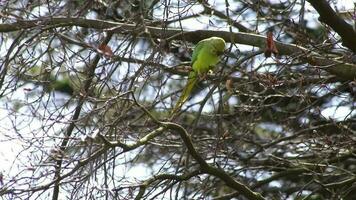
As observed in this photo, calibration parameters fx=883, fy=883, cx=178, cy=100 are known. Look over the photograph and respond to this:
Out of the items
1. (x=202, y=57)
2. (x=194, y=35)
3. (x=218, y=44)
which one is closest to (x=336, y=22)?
(x=218, y=44)

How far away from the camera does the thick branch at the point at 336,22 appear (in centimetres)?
595

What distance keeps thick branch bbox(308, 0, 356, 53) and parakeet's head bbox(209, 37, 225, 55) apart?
719mm

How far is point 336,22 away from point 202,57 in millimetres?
959

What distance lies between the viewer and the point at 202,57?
6230mm

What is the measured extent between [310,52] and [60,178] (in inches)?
73.2

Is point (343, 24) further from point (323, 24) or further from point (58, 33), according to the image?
point (58, 33)

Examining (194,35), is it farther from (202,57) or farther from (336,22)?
(336,22)

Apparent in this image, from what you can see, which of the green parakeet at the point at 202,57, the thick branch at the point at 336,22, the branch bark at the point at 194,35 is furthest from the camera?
the green parakeet at the point at 202,57

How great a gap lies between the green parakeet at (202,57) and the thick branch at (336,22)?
2.45 feet

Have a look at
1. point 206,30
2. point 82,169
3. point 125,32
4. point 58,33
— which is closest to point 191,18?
point 206,30

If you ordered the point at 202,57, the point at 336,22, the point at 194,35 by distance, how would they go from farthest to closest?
the point at 194,35 → the point at 202,57 → the point at 336,22

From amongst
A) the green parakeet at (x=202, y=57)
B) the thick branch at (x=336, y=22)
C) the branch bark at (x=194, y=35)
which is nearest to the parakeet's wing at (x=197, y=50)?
the green parakeet at (x=202, y=57)

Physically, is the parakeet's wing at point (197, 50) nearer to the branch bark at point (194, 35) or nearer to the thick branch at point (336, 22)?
the branch bark at point (194, 35)

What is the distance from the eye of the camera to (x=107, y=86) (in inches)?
225
